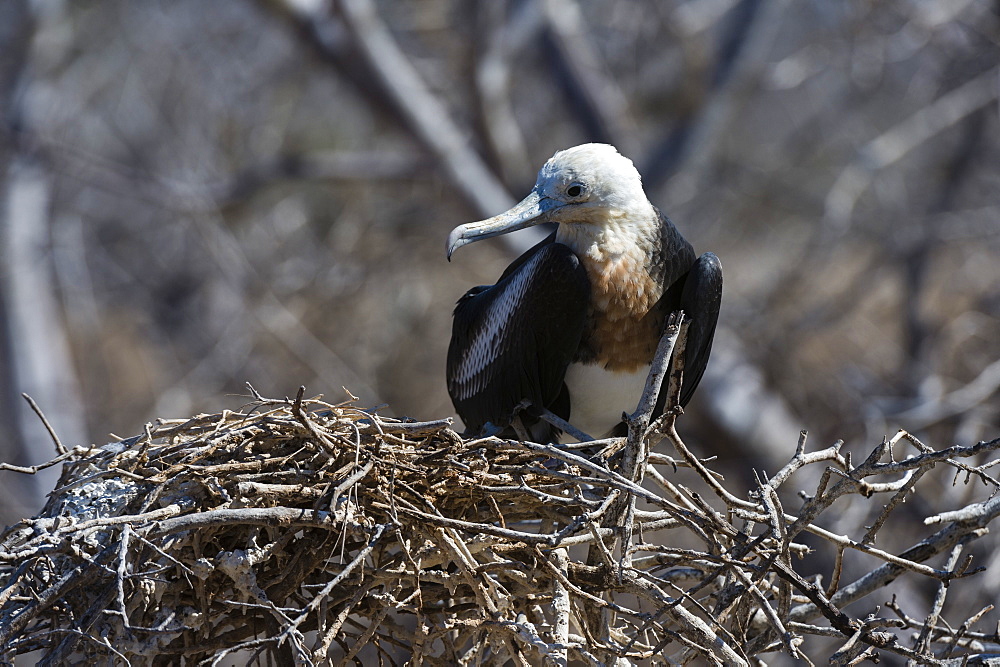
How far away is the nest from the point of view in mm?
2227

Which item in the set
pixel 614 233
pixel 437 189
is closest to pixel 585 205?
pixel 614 233

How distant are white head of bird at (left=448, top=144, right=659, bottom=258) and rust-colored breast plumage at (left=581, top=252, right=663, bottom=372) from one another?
7 cm

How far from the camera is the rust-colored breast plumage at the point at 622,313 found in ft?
10.0

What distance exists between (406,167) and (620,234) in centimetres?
543

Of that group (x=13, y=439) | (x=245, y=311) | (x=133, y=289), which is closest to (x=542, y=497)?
(x=245, y=311)

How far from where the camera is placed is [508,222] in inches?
121

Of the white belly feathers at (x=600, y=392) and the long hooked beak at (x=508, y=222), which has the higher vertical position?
the long hooked beak at (x=508, y=222)

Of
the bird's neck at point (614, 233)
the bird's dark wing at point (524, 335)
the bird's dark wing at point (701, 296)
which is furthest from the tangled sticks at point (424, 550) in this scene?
the bird's neck at point (614, 233)

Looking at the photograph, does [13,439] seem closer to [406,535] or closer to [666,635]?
[406,535]

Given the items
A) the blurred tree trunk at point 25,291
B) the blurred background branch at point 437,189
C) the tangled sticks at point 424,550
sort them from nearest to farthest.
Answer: the tangled sticks at point 424,550
the blurred background branch at point 437,189
the blurred tree trunk at point 25,291

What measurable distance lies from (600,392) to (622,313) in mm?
261

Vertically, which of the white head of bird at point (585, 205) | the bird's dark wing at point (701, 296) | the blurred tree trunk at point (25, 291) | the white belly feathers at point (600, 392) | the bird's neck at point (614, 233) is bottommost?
the white belly feathers at point (600, 392)

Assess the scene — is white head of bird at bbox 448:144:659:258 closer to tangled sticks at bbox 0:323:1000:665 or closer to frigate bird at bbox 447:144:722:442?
frigate bird at bbox 447:144:722:442

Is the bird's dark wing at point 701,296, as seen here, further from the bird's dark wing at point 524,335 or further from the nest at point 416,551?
the nest at point 416,551
